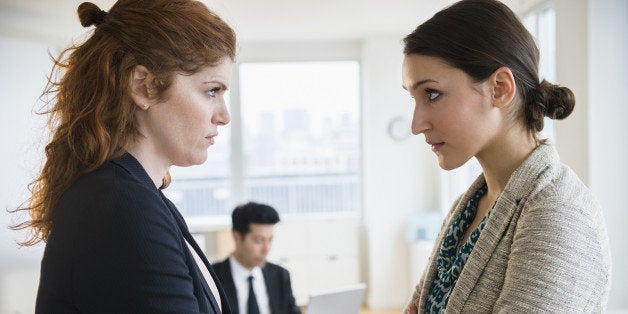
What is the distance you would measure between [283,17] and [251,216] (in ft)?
8.98

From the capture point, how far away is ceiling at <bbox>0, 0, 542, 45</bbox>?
5.17 m

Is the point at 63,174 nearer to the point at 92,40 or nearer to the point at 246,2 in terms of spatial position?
the point at 92,40

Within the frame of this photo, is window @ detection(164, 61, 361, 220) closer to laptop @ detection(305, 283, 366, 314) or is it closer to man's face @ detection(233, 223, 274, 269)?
man's face @ detection(233, 223, 274, 269)

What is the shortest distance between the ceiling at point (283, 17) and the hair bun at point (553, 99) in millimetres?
3770

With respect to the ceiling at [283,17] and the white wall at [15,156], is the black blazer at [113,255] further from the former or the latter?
the ceiling at [283,17]

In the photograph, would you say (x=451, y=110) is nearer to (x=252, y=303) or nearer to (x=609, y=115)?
(x=252, y=303)

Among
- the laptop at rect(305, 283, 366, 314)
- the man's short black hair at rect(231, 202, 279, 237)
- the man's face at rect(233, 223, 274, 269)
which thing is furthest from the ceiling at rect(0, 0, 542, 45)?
the laptop at rect(305, 283, 366, 314)

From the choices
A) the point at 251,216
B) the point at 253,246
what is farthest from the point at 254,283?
the point at 251,216

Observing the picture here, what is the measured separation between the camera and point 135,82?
103cm

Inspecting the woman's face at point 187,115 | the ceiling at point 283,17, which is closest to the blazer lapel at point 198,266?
the woman's face at point 187,115

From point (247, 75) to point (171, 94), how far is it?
6640 millimetres

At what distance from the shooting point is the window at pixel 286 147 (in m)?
7.60

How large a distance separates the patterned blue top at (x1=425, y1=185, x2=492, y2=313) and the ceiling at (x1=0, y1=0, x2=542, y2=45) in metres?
3.64

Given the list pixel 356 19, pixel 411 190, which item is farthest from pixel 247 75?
pixel 411 190
